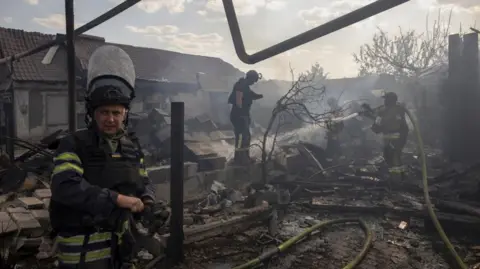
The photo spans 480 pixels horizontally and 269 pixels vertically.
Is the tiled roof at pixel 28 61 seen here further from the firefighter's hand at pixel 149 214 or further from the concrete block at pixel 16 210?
the firefighter's hand at pixel 149 214

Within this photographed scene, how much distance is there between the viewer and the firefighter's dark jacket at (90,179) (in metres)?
2.06

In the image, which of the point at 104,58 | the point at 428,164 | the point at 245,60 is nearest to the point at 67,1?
the point at 104,58

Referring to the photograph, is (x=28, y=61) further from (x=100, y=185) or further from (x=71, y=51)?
(x=100, y=185)

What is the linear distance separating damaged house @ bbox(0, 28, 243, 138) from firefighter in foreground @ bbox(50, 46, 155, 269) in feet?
45.3

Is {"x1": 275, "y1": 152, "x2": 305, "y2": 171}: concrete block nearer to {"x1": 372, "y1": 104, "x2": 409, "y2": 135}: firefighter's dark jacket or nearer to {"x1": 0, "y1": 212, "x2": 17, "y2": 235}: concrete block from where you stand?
{"x1": 372, "y1": 104, "x2": 409, "y2": 135}: firefighter's dark jacket

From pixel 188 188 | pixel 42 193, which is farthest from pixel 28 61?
pixel 42 193

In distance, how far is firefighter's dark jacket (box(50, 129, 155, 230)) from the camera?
2.06 metres

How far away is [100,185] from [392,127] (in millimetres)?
8036

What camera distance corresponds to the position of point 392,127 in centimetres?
870

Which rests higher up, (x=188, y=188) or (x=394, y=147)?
(x=394, y=147)

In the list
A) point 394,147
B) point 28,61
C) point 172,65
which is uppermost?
point 172,65

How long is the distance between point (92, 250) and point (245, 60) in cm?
160

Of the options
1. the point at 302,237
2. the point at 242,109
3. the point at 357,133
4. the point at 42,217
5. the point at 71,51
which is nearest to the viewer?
the point at 42,217

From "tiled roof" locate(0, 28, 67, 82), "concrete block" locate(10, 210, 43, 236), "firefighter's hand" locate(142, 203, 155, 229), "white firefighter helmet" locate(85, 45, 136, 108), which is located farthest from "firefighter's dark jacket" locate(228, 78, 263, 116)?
"tiled roof" locate(0, 28, 67, 82)
